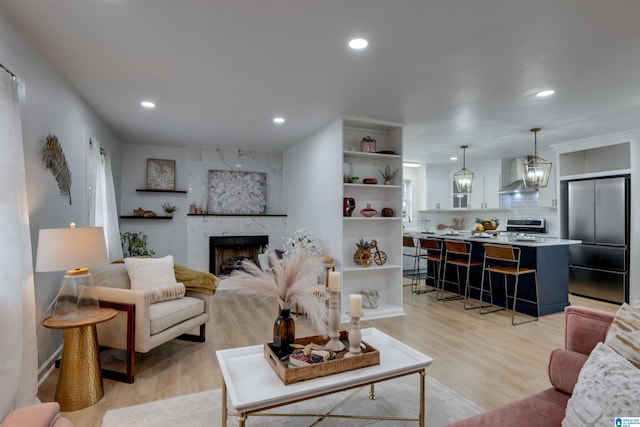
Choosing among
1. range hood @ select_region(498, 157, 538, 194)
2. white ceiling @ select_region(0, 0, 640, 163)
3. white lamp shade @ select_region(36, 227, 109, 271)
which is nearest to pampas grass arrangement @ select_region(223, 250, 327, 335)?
white lamp shade @ select_region(36, 227, 109, 271)

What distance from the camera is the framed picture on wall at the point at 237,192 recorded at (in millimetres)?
6383

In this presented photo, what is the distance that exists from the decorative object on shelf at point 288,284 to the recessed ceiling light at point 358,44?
1.58 m

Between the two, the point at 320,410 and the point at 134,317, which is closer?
the point at 320,410

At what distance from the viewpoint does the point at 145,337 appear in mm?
2639

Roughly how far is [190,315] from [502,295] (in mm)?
4044

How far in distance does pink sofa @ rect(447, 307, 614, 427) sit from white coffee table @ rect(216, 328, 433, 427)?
1.49ft

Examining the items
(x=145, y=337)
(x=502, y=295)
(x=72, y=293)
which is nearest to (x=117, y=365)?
(x=145, y=337)

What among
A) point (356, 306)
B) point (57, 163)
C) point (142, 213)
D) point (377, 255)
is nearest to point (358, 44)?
point (356, 306)

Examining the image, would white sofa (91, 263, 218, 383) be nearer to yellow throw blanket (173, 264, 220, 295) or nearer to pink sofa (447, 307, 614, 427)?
yellow throw blanket (173, 264, 220, 295)

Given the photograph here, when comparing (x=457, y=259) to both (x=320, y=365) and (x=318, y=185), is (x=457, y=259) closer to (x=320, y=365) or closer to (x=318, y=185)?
(x=318, y=185)

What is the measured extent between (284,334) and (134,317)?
143 cm

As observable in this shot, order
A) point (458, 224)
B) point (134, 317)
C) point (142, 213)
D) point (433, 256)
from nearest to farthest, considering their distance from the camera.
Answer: point (134, 317) → point (433, 256) → point (142, 213) → point (458, 224)

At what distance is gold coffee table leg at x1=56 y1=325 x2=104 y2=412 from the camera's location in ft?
7.47

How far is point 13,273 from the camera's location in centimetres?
193
